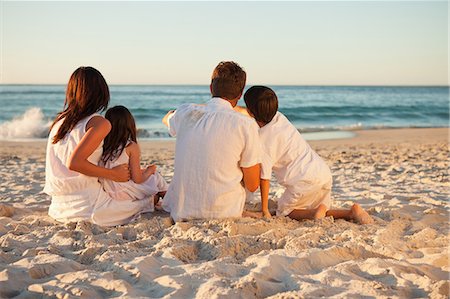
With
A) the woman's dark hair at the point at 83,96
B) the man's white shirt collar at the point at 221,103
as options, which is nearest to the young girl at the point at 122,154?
the woman's dark hair at the point at 83,96

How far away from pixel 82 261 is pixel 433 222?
2.83m

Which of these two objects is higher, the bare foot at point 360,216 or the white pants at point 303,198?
the white pants at point 303,198

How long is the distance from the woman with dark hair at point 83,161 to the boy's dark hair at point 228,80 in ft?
2.76

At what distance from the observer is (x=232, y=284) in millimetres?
2859

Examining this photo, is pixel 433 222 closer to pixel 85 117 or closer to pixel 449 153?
pixel 85 117

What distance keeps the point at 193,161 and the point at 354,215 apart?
4.58 feet

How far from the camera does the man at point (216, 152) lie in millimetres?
3965

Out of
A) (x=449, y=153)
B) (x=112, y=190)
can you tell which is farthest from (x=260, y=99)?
(x=449, y=153)

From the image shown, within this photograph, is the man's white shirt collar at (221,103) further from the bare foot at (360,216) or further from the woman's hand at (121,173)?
the bare foot at (360,216)

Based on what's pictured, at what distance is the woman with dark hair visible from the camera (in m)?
4.06

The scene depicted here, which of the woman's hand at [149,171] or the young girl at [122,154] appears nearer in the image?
the young girl at [122,154]

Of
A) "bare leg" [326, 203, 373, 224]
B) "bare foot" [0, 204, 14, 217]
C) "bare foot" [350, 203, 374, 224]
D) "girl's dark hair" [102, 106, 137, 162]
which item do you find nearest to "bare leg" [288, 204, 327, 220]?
"bare leg" [326, 203, 373, 224]

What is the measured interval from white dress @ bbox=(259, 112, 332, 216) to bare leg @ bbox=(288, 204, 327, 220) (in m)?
0.05

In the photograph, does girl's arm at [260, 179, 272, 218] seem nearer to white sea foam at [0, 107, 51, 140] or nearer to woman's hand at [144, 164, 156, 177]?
woman's hand at [144, 164, 156, 177]
